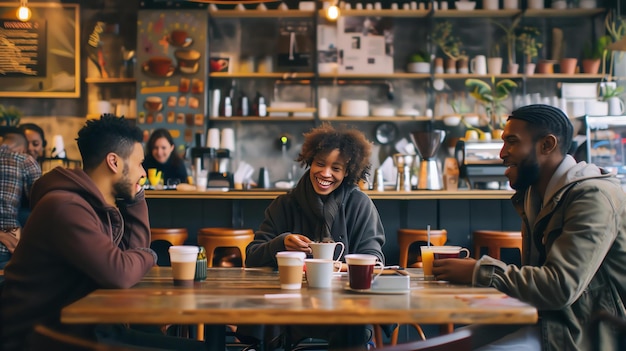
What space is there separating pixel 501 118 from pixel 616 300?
507 cm

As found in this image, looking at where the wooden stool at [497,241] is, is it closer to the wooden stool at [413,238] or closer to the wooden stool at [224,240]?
the wooden stool at [413,238]

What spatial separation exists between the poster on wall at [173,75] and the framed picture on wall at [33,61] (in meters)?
0.86

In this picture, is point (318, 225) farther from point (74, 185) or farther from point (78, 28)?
point (78, 28)

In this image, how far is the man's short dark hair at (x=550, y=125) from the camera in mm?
2383

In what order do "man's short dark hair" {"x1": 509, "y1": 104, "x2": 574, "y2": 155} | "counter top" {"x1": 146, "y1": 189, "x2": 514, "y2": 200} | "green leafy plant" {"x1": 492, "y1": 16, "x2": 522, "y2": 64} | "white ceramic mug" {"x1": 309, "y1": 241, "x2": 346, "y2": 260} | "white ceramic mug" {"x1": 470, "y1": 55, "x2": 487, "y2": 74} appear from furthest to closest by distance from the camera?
1. "green leafy plant" {"x1": 492, "y1": 16, "x2": 522, "y2": 64}
2. "white ceramic mug" {"x1": 470, "y1": 55, "x2": 487, "y2": 74}
3. "counter top" {"x1": 146, "y1": 189, "x2": 514, "y2": 200}
4. "man's short dark hair" {"x1": 509, "y1": 104, "x2": 574, "y2": 155}
5. "white ceramic mug" {"x1": 309, "y1": 241, "x2": 346, "y2": 260}

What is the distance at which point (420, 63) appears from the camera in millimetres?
7027

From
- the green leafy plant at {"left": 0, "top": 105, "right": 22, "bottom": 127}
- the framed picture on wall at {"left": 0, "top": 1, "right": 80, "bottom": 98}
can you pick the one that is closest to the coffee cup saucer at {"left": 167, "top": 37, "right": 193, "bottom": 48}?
the framed picture on wall at {"left": 0, "top": 1, "right": 80, "bottom": 98}

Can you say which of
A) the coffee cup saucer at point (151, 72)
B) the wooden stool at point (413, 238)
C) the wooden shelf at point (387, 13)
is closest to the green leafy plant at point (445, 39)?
the wooden shelf at point (387, 13)

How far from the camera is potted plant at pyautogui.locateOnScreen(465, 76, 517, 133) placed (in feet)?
21.3

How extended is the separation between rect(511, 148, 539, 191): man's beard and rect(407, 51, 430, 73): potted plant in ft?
15.6

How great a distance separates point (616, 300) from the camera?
2.13m

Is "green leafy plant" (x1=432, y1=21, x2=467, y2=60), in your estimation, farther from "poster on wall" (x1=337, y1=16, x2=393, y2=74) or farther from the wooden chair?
the wooden chair

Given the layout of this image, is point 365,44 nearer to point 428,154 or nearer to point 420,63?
point 420,63

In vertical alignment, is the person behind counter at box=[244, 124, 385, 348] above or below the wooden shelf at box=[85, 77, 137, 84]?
below
